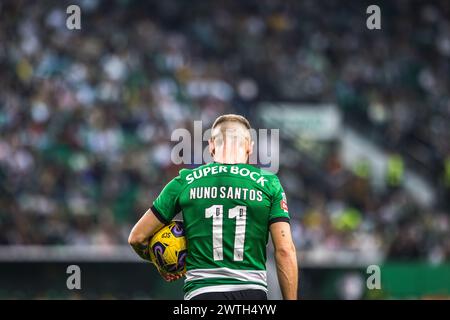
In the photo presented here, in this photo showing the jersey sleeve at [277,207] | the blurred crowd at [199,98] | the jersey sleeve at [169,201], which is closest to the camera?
the jersey sleeve at [277,207]

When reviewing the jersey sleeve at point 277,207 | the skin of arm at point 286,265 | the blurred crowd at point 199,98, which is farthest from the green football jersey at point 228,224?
the blurred crowd at point 199,98

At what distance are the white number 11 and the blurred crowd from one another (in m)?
10.4

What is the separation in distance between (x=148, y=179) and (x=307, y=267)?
3.32 m

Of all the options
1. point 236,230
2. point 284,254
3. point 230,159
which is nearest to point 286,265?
point 284,254

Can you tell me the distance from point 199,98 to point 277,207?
13.8m

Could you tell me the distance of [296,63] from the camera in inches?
825

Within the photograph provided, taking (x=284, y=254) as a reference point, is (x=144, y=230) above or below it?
above

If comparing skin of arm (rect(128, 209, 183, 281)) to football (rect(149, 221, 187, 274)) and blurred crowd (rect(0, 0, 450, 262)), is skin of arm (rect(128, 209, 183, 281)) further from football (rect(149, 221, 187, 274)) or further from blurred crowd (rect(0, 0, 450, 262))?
blurred crowd (rect(0, 0, 450, 262))

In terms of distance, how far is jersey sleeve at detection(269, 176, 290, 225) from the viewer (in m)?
5.65

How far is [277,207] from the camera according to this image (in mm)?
5684

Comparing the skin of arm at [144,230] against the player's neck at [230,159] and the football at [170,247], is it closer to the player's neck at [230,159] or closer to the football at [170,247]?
the football at [170,247]

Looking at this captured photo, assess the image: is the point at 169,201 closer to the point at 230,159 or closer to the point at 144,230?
the point at 144,230

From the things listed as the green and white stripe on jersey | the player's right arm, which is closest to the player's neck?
the player's right arm

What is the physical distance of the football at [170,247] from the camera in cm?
584
